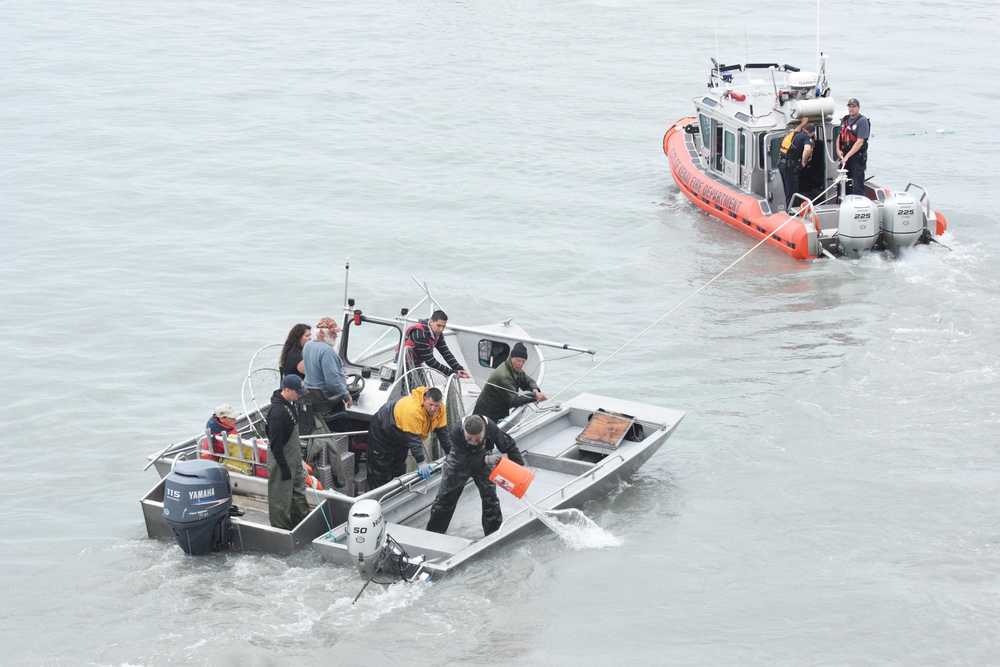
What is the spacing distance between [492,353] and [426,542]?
10.5 ft

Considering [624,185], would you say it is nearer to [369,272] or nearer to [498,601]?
[369,272]

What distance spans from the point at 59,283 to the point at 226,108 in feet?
35.7

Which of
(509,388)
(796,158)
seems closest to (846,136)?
(796,158)

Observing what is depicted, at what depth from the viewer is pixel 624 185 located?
978 inches

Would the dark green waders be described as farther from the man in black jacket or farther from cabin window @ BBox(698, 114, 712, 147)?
cabin window @ BBox(698, 114, 712, 147)

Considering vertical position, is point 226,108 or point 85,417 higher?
point 226,108

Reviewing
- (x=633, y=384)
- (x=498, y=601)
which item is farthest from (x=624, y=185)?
(x=498, y=601)

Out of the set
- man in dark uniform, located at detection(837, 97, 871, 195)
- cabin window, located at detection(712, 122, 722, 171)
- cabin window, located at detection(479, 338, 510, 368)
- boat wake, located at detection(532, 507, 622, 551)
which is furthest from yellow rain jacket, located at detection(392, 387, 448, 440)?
cabin window, located at detection(712, 122, 722, 171)

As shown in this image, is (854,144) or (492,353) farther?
(854,144)

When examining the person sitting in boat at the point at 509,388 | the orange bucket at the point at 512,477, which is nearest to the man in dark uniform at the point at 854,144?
the person sitting in boat at the point at 509,388

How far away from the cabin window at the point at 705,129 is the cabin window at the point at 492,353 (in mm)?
9959

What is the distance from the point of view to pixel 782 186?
20.4 m

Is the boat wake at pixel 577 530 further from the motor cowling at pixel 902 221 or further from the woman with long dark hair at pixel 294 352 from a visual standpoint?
the motor cowling at pixel 902 221

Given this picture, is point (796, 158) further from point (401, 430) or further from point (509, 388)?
point (401, 430)
